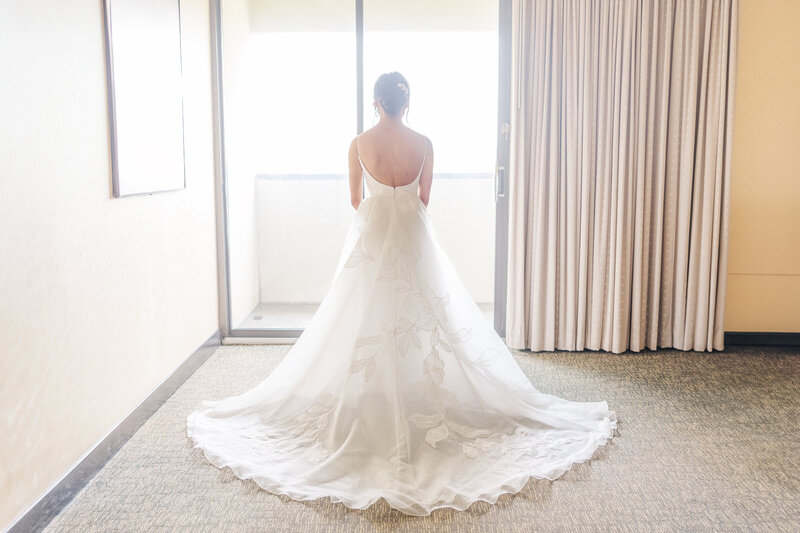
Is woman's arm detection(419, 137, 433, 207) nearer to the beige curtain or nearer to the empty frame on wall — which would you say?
the beige curtain

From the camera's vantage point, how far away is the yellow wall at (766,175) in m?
4.12

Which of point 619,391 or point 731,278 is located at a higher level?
point 731,278

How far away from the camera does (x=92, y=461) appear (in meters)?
2.53

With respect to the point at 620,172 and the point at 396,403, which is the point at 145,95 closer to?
the point at 396,403

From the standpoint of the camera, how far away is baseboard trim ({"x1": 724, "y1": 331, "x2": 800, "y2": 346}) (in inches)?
171

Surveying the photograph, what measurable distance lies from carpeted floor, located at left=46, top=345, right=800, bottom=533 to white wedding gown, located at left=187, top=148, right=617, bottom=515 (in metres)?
0.09

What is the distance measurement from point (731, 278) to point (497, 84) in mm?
1929

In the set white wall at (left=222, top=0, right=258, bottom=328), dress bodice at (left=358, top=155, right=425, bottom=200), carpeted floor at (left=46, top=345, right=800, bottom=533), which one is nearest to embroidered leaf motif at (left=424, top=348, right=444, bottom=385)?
carpeted floor at (left=46, top=345, right=800, bottom=533)

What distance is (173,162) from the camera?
341 cm

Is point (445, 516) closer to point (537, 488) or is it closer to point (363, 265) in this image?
point (537, 488)

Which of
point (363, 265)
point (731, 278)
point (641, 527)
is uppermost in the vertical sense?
point (363, 265)

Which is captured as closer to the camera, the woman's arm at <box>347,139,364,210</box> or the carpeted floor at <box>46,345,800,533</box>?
the carpeted floor at <box>46,345,800,533</box>

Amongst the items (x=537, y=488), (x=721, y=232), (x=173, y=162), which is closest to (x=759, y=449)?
(x=537, y=488)

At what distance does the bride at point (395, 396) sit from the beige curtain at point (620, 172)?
1.11m
